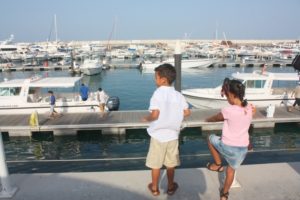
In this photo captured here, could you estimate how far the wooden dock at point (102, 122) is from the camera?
13391 millimetres

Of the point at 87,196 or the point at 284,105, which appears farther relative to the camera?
the point at 284,105

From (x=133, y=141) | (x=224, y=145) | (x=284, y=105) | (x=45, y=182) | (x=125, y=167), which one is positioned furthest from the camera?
(x=284, y=105)

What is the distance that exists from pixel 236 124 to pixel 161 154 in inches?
43.1

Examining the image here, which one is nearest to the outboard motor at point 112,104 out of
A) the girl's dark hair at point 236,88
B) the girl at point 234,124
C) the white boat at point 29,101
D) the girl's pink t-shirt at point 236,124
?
the white boat at point 29,101

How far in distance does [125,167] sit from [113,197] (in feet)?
18.7

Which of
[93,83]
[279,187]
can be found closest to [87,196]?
[279,187]

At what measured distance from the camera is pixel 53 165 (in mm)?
10109

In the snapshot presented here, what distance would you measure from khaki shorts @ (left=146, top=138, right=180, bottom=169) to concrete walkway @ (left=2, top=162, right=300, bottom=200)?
507 millimetres

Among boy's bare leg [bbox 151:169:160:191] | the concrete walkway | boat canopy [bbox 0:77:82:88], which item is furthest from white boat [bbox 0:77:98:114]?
boy's bare leg [bbox 151:169:160:191]

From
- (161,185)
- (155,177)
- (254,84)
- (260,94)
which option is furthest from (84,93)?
(155,177)

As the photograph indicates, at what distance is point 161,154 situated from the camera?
4016mm

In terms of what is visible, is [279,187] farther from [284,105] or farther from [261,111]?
[284,105]

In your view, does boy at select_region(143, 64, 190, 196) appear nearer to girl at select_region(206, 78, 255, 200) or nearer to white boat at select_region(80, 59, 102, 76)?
girl at select_region(206, 78, 255, 200)

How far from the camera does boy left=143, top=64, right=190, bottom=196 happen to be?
378 centimetres
